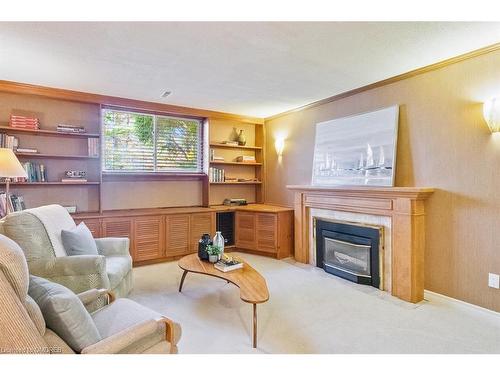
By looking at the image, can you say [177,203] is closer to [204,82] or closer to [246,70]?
[204,82]

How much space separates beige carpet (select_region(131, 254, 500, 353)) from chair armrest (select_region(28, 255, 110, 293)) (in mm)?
689

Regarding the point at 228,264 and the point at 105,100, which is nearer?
the point at 228,264

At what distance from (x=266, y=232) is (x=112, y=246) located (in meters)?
2.23

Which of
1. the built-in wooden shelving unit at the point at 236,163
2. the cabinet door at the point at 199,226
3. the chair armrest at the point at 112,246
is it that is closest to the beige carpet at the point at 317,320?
the chair armrest at the point at 112,246

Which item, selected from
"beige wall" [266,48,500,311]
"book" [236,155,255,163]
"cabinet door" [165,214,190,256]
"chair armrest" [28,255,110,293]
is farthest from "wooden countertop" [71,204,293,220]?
"beige wall" [266,48,500,311]

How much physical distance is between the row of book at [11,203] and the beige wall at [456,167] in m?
4.31

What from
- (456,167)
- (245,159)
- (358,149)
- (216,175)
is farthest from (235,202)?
(456,167)

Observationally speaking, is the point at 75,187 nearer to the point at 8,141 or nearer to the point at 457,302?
the point at 8,141

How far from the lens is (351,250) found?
3.47 meters

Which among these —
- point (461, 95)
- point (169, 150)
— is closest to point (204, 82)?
point (169, 150)

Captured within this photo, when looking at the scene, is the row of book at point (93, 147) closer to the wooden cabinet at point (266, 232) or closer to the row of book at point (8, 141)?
the row of book at point (8, 141)

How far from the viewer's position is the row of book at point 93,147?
151 inches

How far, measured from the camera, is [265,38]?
2279mm
